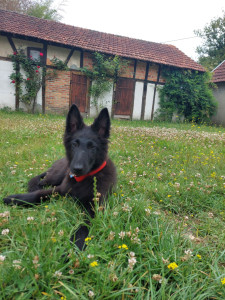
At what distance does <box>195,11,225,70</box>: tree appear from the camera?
2697 cm

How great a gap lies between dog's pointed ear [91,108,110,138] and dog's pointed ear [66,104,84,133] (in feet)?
0.58

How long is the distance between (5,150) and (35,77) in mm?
10430

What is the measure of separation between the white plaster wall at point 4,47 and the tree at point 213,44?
24.4 metres

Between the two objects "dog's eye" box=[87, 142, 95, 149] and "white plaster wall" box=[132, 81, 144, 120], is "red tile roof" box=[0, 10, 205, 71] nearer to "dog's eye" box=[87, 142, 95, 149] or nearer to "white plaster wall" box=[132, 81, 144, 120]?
"white plaster wall" box=[132, 81, 144, 120]

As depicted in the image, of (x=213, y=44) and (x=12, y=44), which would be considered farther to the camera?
(x=213, y=44)

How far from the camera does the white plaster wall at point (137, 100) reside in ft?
52.4

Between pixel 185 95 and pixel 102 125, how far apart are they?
15.2 meters

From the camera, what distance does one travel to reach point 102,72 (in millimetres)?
14734

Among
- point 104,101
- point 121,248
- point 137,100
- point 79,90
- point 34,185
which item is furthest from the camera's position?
point 137,100

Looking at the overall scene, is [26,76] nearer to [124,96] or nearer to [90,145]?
[124,96]

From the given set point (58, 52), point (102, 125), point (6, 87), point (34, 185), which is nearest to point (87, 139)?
point (102, 125)

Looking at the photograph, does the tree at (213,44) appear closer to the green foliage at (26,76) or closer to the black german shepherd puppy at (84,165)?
the green foliage at (26,76)

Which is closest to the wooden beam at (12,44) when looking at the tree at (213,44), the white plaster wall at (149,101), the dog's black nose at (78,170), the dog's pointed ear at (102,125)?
the white plaster wall at (149,101)

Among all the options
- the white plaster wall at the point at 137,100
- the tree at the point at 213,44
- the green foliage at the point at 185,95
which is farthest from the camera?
the tree at the point at 213,44
